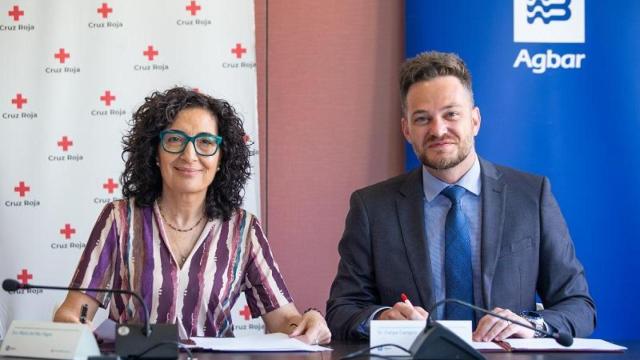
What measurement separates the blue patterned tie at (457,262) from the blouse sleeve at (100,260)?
1090mm

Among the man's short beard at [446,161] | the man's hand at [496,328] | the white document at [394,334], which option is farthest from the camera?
the man's short beard at [446,161]

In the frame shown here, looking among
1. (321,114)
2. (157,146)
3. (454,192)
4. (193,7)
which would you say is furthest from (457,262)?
(193,7)

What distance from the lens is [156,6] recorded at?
4152 mm

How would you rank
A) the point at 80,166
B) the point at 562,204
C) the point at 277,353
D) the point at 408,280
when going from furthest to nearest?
the point at 80,166, the point at 562,204, the point at 408,280, the point at 277,353

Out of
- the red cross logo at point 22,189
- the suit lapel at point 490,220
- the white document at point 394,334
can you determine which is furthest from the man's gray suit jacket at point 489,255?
the red cross logo at point 22,189

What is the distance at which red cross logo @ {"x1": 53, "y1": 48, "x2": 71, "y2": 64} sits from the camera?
4.15m

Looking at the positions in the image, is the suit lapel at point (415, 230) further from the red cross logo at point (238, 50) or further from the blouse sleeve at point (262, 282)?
the red cross logo at point (238, 50)

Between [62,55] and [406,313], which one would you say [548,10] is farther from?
[62,55]

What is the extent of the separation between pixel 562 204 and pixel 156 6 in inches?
84.5

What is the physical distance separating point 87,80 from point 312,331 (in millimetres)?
2246

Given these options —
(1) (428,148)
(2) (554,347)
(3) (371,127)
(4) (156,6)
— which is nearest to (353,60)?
(3) (371,127)

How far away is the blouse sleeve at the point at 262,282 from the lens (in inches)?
112

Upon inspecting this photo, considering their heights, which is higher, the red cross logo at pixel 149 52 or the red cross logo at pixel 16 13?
the red cross logo at pixel 16 13

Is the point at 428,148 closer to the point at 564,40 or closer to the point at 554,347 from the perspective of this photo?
the point at 554,347
